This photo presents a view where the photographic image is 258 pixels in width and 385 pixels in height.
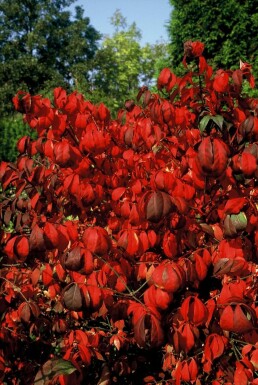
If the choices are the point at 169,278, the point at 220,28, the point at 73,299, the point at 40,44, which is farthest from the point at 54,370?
the point at 40,44

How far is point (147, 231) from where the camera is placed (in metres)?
2.05

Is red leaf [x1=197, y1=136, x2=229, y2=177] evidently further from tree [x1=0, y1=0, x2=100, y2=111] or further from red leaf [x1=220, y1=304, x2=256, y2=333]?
tree [x1=0, y1=0, x2=100, y2=111]

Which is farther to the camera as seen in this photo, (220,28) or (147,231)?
(220,28)

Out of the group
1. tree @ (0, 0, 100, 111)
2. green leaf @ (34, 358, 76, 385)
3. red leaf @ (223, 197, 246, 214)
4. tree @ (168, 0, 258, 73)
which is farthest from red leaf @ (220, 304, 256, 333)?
tree @ (0, 0, 100, 111)

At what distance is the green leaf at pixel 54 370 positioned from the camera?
1.85 m

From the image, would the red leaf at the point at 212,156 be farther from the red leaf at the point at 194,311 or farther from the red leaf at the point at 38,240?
the red leaf at the point at 38,240

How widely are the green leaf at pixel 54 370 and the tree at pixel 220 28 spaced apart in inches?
378

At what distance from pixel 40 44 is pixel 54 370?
111 ft

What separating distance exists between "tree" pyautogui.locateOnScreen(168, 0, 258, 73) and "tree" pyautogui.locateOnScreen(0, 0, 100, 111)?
67.6 feet

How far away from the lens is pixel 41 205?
2.47 meters

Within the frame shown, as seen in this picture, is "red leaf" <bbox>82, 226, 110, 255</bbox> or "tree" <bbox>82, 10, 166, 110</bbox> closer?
"red leaf" <bbox>82, 226, 110, 255</bbox>

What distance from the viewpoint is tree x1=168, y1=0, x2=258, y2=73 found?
1091 centimetres

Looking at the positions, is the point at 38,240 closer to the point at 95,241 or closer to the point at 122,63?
the point at 95,241

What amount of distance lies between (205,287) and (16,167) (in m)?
1.18
